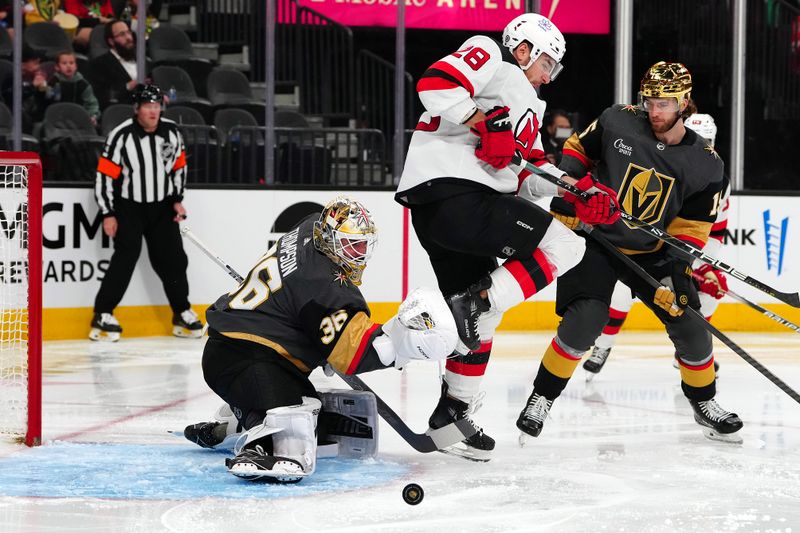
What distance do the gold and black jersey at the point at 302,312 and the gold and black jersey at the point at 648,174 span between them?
37.6 inches

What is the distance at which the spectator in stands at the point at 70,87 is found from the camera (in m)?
6.43

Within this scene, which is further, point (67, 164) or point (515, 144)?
point (67, 164)

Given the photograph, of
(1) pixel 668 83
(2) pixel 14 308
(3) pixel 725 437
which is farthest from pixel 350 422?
(2) pixel 14 308

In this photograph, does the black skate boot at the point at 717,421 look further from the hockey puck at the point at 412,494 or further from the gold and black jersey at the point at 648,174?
the hockey puck at the point at 412,494

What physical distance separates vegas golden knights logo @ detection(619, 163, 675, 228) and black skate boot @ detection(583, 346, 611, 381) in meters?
1.17

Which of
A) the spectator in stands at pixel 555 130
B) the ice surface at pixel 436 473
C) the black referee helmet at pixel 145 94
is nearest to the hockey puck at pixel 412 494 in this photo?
the ice surface at pixel 436 473

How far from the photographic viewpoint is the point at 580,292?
348 cm

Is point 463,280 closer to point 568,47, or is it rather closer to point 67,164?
point 67,164

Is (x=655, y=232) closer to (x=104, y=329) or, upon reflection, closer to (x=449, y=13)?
(x=104, y=329)

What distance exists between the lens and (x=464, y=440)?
3.20 metres

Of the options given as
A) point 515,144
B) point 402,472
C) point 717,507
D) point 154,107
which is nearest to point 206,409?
point 402,472

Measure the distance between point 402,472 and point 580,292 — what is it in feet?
2.53

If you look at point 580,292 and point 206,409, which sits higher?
point 580,292

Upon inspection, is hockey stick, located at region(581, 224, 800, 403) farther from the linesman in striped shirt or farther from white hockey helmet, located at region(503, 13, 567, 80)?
the linesman in striped shirt
